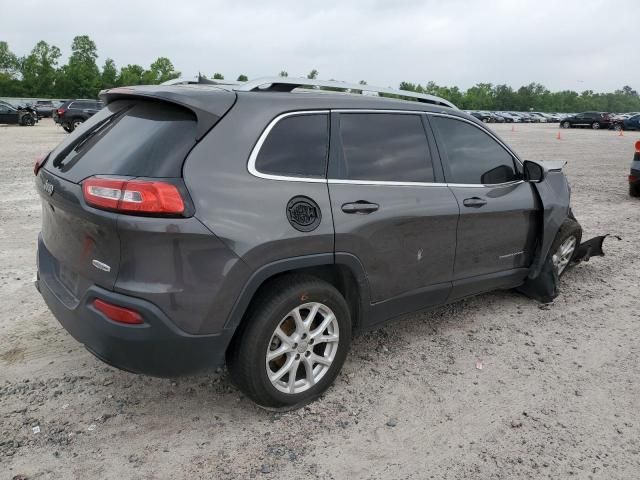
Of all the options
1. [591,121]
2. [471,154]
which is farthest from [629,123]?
[471,154]

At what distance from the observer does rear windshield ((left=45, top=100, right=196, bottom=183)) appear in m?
2.60

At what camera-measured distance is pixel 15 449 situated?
8.89ft

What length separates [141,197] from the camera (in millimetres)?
2467

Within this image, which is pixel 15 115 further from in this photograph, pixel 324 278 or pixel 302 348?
pixel 302 348

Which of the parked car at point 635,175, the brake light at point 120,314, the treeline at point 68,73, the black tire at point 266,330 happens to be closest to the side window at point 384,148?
the black tire at point 266,330

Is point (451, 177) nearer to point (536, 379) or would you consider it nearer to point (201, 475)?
point (536, 379)

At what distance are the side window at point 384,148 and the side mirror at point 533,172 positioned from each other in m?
1.22

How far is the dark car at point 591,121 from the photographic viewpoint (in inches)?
1812

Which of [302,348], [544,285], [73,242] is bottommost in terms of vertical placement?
[544,285]

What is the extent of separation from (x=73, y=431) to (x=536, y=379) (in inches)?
110

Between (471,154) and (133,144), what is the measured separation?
2.46 metres

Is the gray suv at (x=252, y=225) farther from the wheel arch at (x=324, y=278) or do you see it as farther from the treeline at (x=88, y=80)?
the treeline at (x=88, y=80)

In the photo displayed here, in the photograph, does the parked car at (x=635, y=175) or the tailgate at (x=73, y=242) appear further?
the parked car at (x=635, y=175)

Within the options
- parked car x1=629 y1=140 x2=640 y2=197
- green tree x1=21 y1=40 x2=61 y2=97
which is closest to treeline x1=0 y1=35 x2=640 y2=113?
green tree x1=21 y1=40 x2=61 y2=97
